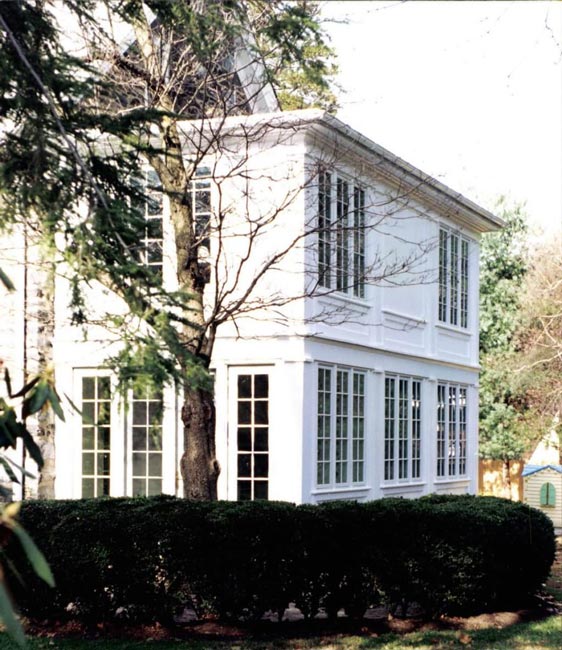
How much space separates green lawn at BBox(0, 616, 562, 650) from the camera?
33.1 ft

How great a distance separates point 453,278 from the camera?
2289 centimetres

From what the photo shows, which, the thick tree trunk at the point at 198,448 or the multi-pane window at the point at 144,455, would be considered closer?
the thick tree trunk at the point at 198,448

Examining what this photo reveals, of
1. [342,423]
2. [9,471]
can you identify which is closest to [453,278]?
[342,423]

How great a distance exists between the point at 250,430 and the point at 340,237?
3196 mm

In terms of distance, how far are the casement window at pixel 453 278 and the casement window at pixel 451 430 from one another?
1391mm

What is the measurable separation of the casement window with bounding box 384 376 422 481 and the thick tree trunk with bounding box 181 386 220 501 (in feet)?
24.0

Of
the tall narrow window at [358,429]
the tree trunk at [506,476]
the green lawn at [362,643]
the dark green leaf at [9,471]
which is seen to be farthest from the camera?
the tree trunk at [506,476]

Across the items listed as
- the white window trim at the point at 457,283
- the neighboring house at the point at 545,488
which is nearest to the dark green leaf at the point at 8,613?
the white window trim at the point at 457,283

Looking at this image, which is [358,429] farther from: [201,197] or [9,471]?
[9,471]

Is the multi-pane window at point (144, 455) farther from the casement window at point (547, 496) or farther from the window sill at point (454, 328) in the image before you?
the casement window at point (547, 496)

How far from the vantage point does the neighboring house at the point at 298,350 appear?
16.3 metres

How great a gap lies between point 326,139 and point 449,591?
7474 mm

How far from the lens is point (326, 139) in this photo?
1666 cm

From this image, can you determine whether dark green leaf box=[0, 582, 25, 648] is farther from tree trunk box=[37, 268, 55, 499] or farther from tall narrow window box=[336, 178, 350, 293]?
tree trunk box=[37, 268, 55, 499]
